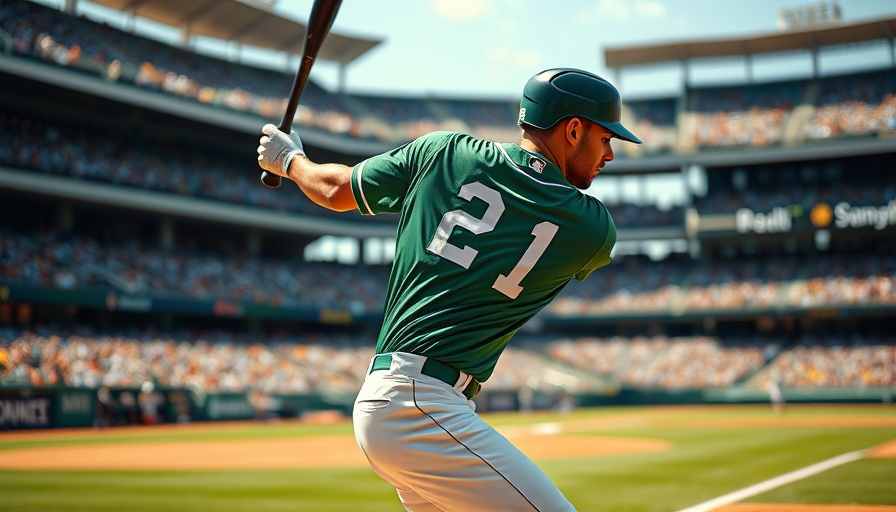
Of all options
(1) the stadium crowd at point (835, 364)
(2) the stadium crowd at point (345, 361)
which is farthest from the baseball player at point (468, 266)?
(1) the stadium crowd at point (835, 364)

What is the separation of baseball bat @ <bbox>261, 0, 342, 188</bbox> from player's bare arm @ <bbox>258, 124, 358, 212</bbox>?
0.21m

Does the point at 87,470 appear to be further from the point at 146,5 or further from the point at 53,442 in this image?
the point at 146,5

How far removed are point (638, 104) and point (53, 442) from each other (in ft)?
134

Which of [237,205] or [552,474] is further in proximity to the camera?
[237,205]

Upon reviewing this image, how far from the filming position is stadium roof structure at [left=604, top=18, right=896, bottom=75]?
4547 cm

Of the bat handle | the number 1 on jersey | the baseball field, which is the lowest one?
the baseball field

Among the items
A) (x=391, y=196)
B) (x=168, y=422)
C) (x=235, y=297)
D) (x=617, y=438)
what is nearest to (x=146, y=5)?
(x=235, y=297)

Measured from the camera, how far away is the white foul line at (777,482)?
861cm

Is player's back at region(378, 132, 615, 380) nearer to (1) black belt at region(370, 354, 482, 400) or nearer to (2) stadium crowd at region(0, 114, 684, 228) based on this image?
(1) black belt at region(370, 354, 482, 400)

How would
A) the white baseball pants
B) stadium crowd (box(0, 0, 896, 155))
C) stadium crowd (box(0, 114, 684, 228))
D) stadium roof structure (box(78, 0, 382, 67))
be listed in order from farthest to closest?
stadium roof structure (box(78, 0, 382, 67))
stadium crowd (box(0, 0, 896, 155))
stadium crowd (box(0, 114, 684, 228))
the white baseball pants

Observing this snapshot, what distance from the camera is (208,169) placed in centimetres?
4078

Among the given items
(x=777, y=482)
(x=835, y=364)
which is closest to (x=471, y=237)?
(x=777, y=482)

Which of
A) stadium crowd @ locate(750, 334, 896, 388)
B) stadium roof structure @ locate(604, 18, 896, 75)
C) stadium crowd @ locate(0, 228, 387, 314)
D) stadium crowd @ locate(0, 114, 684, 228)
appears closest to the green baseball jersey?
stadium crowd @ locate(0, 228, 387, 314)

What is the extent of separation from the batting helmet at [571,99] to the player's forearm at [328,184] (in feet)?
2.21
